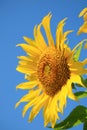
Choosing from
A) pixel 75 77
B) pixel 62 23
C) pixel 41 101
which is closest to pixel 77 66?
pixel 75 77

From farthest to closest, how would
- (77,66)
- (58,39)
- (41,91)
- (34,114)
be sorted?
(41,91) → (34,114) → (58,39) → (77,66)

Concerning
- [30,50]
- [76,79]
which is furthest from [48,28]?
[76,79]

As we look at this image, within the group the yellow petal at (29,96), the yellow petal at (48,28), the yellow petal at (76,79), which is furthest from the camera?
the yellow petal at (29,96)

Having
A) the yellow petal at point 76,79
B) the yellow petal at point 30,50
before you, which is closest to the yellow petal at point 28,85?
the yellow petal at point 30,50

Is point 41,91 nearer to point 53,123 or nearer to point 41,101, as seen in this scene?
point 41,101

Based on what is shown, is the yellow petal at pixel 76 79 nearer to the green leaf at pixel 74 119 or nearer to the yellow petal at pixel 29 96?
the green leaf at pixel 74 119
